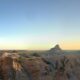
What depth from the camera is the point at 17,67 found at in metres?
16.4

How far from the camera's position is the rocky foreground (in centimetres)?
1619

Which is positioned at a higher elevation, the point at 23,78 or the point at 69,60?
the point at 69,60

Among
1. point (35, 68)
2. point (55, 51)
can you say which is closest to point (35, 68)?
point (35, 68)

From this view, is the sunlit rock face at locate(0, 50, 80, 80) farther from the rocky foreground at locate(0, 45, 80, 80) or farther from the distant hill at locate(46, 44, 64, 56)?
the distant hill at locate(46, 44, 64, 56)

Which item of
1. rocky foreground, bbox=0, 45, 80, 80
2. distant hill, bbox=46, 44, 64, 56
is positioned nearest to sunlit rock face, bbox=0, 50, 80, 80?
rocky foreground, bbox=0, 45, 80, 80

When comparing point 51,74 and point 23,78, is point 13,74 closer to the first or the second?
point 23,78

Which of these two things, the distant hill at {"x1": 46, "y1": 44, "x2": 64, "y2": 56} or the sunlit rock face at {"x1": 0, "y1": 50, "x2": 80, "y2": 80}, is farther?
the distant hill at {"x1": 46, "y1": 44, "x2": 64, "y2": 56}

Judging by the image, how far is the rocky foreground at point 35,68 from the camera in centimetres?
1619

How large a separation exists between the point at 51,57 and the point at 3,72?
3.75 m

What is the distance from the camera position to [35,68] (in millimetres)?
16516

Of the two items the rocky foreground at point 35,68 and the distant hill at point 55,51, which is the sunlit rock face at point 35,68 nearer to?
the rocky foreground at point 35,68

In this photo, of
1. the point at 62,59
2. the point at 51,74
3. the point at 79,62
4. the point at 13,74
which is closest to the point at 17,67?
the point at 13,74

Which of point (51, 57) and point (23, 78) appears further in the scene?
point (51, 57)

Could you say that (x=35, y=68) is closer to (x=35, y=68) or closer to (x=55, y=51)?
(x=35, y=68)
